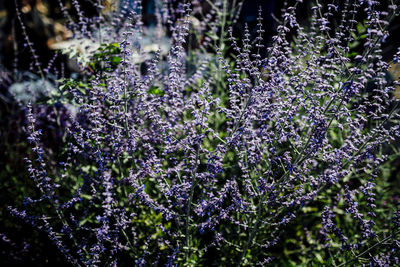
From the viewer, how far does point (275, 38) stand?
207cm

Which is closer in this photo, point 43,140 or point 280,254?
point 280,254

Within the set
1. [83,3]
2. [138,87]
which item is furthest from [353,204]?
[83,3]

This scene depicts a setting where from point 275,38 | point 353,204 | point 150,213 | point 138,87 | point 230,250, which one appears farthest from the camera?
point 150,213

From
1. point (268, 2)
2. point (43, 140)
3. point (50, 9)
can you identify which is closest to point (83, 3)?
point (50, 9)

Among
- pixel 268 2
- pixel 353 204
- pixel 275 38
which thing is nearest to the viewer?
pixel 275 38

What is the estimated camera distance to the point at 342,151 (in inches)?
91.7

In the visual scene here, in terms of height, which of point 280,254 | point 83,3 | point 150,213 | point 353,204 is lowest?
point 280,254

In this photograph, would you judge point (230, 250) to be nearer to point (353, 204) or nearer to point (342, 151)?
point (353, 204)

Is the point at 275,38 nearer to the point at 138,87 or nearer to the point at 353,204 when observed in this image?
the point at 138,87

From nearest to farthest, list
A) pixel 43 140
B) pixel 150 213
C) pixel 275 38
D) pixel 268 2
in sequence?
pixel 275 38, pixel 150 213, pixel 43 140, pixel 268 2

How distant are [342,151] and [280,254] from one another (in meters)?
1.69

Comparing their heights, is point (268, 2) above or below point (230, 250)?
above

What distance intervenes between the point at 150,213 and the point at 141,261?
872 millimetres

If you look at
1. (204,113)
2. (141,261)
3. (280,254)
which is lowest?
(280,254)
